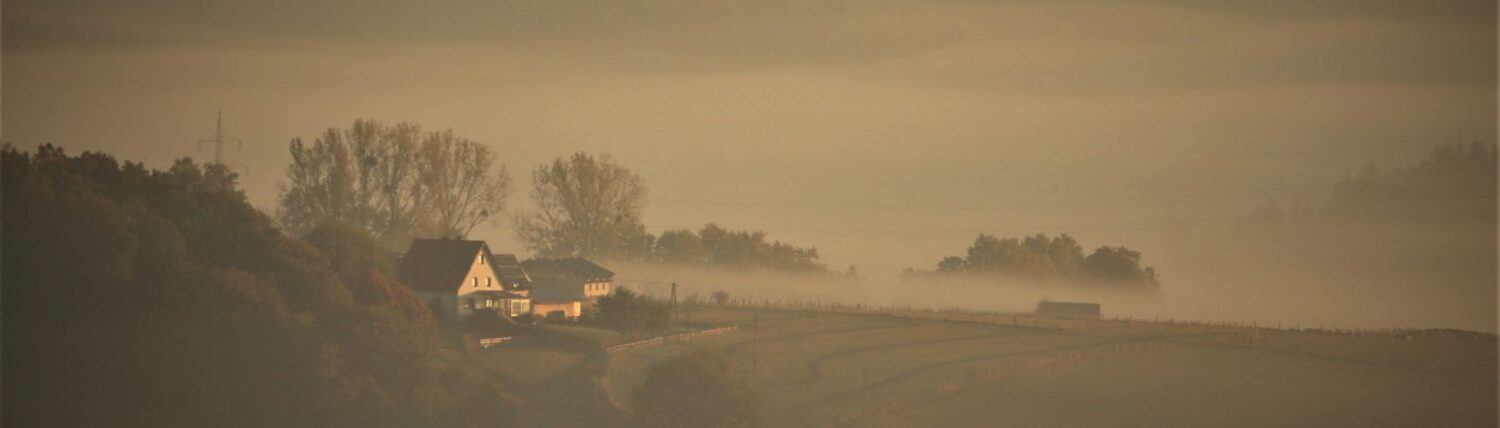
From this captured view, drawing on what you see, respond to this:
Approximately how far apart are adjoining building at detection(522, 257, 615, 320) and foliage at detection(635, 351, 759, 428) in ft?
81.4

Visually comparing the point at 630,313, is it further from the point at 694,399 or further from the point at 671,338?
the point at 694,399

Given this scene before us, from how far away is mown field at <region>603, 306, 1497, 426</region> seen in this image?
54.6 metres

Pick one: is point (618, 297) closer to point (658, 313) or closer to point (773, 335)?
point (658, 313)

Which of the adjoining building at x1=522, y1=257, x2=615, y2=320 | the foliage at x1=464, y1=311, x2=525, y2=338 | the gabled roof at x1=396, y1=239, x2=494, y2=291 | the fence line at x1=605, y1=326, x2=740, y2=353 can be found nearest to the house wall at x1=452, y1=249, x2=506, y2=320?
the gabled roof at x1=396, y1=239, x2=494, y2=291

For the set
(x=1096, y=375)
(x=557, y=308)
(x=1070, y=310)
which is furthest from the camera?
(x=1070, y=310)

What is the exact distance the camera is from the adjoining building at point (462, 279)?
A: 2837 inches

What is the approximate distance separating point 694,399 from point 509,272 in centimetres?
2896

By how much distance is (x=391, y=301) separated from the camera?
6191 centimetres

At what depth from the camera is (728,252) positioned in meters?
132

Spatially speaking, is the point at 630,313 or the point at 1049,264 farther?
the point at 1049,264

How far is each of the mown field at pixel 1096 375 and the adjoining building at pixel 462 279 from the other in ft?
33.8

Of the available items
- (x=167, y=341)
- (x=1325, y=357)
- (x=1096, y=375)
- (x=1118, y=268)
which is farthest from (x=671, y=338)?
(x=1118, y=268)

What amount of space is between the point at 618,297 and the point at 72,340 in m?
25.2

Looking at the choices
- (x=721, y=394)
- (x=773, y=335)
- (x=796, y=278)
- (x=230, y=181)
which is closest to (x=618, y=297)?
(x=773, y=335)
